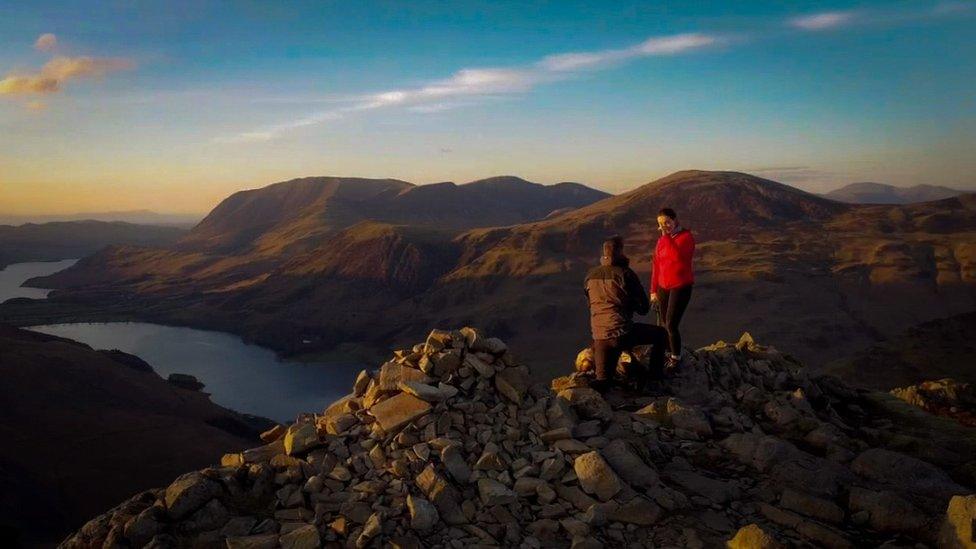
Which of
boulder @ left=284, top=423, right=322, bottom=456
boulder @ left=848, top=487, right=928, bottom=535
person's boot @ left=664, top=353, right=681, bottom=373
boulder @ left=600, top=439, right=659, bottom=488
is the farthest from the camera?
person's boot @ left=664, top=353, right=681, bottom=373

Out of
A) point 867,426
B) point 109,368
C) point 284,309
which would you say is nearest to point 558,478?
point 867,426

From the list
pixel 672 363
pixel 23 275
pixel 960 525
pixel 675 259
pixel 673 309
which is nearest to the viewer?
pixel 960 525

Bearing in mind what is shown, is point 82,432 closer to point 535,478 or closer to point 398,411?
point 398,411

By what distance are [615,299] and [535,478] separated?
2.65m

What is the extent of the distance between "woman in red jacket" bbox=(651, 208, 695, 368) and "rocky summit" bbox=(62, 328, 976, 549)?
50.0 inches

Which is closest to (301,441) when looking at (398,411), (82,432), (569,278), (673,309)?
(398,411)

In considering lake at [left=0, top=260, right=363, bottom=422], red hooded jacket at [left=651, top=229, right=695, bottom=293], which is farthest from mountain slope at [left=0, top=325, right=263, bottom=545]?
red hooded jacket at [left=651, top=229, right=695, bottom=293]

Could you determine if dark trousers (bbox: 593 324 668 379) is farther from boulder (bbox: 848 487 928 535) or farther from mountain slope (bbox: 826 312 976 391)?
mountain slope (bbox: 826 312 976 391)

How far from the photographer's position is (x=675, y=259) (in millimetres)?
7547

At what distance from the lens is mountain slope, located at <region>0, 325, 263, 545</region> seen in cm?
2088

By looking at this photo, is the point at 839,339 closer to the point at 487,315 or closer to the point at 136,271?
the point at 487,315

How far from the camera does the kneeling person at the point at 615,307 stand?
705 cm

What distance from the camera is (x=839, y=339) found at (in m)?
44.0

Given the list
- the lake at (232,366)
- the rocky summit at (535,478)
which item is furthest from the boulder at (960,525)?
the lake at (232,366)
